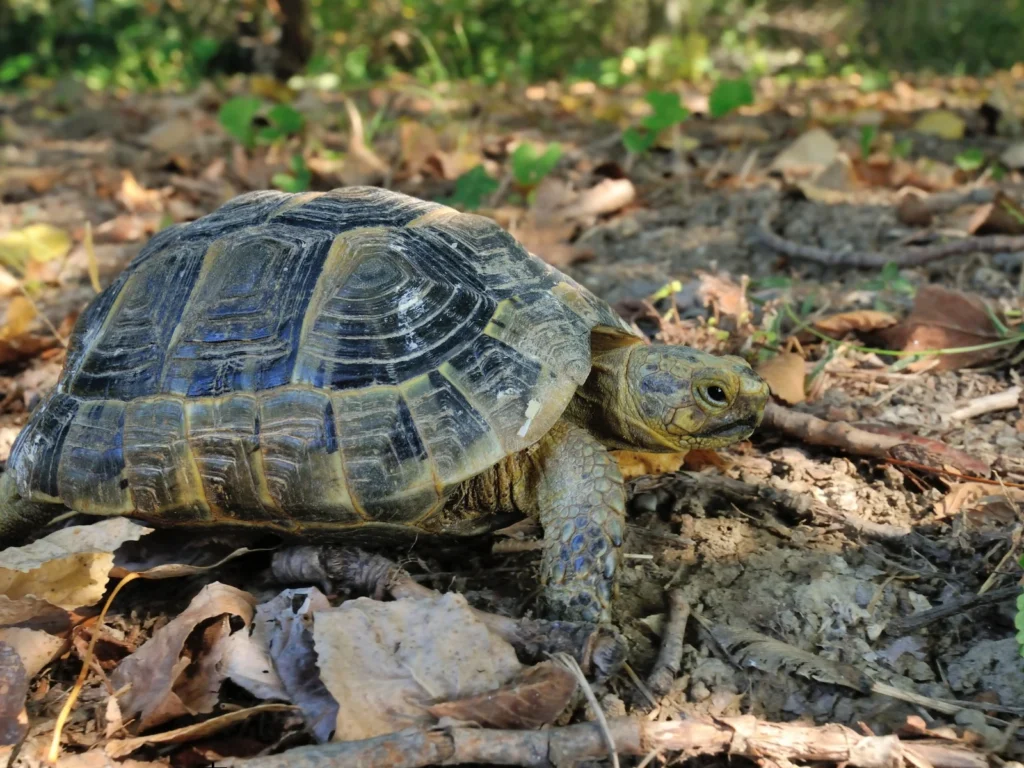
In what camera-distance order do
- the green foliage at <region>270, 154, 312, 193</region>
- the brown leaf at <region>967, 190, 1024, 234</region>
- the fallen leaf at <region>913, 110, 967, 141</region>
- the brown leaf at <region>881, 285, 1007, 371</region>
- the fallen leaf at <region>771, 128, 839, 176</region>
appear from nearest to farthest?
the brown leaf at <region>881, 285, 1007, 371</region> < the brown leaf at <region>967, 190, 1024, 234</region> < the green foliage at <region>270, 154, 312, 193</region> < the fallen leaf at <region>771, 128, 839, 176</region> < the fallen leaf at <region>913, 110, 967, 141</region>

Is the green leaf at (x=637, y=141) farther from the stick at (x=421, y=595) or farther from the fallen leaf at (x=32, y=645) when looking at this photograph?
the fallen leaf at (x=32, y=645)

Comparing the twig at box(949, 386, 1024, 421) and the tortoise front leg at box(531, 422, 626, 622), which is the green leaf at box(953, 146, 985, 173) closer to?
the twig at box(949, 386, 1024, 421)

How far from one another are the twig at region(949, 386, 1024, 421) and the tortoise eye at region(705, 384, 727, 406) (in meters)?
1.06

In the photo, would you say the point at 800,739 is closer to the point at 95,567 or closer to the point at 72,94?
the point at 95,567

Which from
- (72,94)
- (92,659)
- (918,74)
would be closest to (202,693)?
(92,659)

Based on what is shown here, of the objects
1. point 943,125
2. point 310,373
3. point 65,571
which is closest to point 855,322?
point 310,373

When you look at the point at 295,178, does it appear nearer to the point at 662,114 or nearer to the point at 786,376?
the point at 662,114

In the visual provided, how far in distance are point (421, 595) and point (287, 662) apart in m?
0.37

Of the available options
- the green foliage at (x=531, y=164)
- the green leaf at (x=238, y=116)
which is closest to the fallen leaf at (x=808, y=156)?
the green foliage at (x=531, y=164)

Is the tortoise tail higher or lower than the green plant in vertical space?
lower

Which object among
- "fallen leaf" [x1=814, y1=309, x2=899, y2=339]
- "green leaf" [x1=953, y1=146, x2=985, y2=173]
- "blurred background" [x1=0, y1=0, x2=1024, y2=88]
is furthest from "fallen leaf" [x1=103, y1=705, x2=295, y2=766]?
"blurred background" [x1=0, y1=0, x2=1024, y2=88]

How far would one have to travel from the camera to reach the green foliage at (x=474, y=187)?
15.2 ft

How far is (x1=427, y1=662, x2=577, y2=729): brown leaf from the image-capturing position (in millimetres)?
1732

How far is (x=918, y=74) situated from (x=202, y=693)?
11.4 metres
